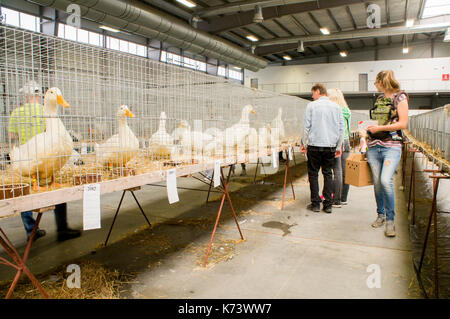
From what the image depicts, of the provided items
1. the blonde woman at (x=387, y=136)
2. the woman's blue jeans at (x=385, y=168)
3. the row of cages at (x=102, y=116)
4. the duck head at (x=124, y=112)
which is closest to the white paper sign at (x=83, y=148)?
the row of cages at (x=102, y=116)

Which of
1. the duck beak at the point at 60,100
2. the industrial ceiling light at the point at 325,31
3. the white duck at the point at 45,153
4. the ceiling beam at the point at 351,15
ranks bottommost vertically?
the white duck at the point at 45,153

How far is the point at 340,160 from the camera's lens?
175 inches

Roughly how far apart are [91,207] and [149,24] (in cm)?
887

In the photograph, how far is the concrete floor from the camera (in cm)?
244

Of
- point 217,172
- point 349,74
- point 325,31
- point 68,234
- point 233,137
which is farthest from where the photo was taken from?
point 349,74

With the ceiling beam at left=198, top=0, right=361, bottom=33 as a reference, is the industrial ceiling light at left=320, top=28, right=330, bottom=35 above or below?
above

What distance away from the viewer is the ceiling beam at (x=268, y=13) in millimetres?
11855

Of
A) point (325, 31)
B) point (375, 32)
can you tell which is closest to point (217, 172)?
point (325, 31)

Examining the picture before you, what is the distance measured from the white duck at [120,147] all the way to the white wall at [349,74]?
19100 mm

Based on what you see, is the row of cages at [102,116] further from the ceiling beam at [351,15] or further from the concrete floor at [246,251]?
the ceiling beam at [351,15]

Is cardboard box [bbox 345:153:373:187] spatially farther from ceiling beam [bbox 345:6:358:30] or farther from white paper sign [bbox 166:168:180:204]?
ceiling beam [bbox 345:6:358:30]

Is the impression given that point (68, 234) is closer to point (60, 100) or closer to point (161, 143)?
point (161, 143)

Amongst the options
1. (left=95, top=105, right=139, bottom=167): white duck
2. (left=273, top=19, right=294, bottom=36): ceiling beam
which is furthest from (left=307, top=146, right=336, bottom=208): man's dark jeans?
(left=273, top=19, right=294, bottom=36): ceiling beam

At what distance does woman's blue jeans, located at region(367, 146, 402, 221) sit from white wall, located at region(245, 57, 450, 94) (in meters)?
18.4
